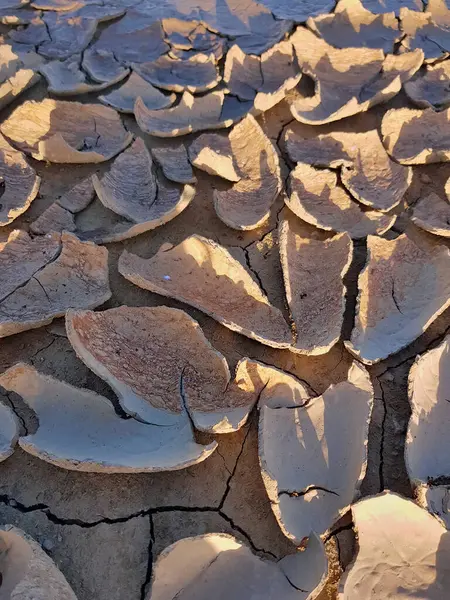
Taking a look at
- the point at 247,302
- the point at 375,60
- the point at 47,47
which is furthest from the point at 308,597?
the point at 47,47

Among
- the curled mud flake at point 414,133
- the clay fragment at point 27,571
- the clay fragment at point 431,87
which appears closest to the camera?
the clay fragment at point 27,571

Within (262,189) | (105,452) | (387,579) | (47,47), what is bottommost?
(387,579)

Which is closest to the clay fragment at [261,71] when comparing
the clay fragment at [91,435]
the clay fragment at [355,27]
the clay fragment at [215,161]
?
the clay fragment at [355,27]

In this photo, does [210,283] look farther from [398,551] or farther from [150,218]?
[398,551]

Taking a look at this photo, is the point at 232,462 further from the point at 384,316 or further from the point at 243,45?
the point at 243,45

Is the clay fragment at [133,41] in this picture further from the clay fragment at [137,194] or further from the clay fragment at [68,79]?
the clay fragment at [137,194]

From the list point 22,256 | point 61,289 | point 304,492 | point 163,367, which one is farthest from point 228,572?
point 22,256

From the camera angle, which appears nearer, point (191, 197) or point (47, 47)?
point (191, 197)
